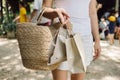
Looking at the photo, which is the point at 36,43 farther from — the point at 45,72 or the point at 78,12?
the point at 45,72

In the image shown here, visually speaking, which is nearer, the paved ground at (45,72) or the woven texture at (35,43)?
the woven texture at (35,43)

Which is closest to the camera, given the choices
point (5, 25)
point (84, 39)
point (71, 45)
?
point (71, 45)

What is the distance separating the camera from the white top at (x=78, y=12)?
2.28 metres

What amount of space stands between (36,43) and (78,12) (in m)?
0.52

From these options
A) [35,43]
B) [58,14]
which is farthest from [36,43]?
[58,14]

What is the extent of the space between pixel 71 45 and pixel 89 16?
59 cm

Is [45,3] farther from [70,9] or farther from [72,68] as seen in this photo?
[72,68]

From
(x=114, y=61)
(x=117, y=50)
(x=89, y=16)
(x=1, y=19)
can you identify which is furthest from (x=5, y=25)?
(x=89, y=16)

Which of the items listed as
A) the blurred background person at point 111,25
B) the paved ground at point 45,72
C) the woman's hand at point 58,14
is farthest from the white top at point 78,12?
the blurred background person at point 111,25

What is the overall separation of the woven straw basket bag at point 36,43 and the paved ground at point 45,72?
358 cm

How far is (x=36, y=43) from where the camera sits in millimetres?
→ 1914

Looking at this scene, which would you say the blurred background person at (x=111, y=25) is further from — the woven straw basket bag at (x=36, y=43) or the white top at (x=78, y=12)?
the woven straw basket bag at (x=36, y=43)

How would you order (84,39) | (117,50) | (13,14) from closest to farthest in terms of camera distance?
(84,39) < (117,50) < (13,14)

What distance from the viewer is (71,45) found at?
1968mm
